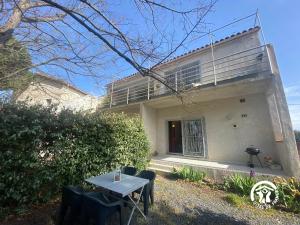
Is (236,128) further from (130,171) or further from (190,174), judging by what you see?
(130,171)

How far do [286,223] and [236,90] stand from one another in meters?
5.58

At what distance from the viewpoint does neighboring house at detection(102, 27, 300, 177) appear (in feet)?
→ 21.5

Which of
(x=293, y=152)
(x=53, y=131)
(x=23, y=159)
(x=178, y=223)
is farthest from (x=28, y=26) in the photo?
(x=293, y=152)

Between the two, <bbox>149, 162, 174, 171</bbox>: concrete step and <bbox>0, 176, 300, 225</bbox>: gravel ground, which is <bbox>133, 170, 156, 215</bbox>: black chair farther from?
<bbox>149, 162, 174, 171</bbox>: concrete step

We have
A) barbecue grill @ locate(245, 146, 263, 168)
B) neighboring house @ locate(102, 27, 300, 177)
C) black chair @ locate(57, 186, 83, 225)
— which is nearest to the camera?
black chair @ locate(57, 186, 83, 225)

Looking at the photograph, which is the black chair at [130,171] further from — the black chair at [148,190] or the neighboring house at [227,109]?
the neighboring house at [227,109]

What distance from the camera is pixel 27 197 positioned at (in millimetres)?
4113

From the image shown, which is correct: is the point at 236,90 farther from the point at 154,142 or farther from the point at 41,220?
the point at 41,220

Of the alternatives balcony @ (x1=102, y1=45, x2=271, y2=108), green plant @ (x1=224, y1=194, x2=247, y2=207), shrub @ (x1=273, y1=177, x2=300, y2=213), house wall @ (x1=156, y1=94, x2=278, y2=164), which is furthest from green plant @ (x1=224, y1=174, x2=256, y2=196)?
balcony @ (x1=102, y1=45, x2=271, y2=108)

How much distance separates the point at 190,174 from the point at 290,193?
3.34 meters

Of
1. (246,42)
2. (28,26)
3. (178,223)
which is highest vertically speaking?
(246,42)

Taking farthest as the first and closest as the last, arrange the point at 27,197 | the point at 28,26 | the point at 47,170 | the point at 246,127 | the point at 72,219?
the point at 246,127, the point at 28,26, the point at 47,170, the point at 27,197, the point at 72,219

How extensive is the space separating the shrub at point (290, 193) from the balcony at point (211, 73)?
406 cm

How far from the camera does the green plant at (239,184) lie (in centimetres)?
565
